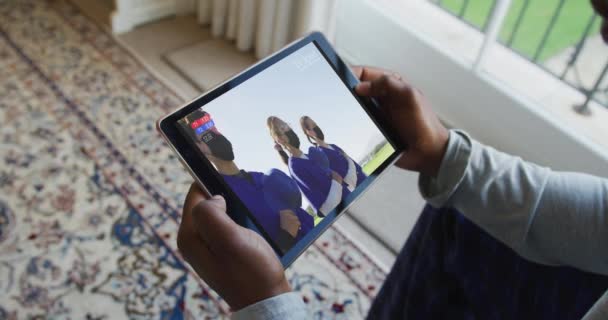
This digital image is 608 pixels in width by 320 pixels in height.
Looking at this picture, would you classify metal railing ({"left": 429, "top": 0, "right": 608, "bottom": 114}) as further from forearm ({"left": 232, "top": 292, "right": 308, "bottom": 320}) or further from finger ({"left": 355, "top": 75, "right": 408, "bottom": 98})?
forearm ({"left": 232, "top": 292, "right": 308, "bottom": 320})

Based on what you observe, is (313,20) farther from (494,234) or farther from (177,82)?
(494,234)

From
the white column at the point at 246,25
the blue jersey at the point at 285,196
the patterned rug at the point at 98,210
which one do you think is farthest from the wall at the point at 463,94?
the blue jersey at the point at 285,196

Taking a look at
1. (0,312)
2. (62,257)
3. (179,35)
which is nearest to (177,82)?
(179,35)

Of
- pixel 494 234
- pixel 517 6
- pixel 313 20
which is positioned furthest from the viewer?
pixel 517 6

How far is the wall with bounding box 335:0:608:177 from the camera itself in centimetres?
142

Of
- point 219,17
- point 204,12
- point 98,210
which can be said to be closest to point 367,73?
point 98,210

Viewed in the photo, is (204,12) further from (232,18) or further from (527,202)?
(527,202)

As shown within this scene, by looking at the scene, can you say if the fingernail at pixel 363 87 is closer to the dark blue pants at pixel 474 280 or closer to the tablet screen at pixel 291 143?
the tablet screen at pixel 291 143

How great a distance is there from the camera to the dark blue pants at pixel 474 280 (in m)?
0.62

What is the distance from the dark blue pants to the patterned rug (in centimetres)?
44

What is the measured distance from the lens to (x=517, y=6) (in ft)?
5.88

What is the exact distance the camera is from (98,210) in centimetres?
126

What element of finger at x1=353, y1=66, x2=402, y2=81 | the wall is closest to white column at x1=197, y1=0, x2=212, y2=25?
the wall

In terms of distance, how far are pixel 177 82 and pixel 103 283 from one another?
80 centimetres
